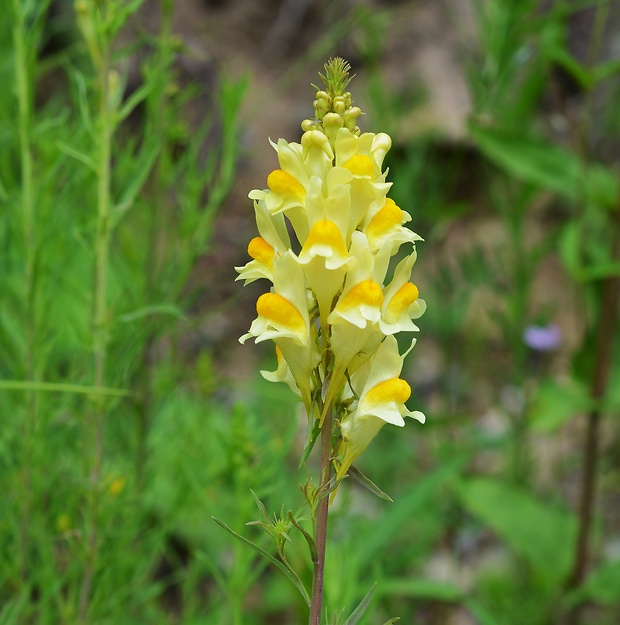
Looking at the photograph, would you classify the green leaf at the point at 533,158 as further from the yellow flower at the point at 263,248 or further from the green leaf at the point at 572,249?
the yellow flower at the point at 263,248

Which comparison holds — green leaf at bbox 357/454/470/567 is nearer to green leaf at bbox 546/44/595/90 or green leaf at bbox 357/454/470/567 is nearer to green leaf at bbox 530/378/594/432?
green leaf at bbox 530/378/594/432

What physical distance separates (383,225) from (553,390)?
105 centimetres

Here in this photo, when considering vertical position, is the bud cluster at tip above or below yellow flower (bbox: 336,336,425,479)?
above

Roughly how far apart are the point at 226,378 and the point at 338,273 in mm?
1205

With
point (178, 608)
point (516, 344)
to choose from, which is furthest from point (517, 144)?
point (178, 608)

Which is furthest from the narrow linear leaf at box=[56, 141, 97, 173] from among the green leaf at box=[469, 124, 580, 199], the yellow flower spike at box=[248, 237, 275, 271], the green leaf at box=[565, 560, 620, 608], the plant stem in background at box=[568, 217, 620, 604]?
the green leaf at box=[565, 560, 620, 608]

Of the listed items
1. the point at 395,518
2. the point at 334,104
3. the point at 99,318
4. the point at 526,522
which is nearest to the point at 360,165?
the point at 334,104

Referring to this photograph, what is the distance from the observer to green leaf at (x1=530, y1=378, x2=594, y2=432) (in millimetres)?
1458

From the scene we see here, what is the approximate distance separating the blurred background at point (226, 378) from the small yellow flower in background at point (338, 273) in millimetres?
281

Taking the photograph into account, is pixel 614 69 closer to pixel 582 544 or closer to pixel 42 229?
pixel 582 544

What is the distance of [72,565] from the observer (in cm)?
100

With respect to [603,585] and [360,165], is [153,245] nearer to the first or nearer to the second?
[360,165]

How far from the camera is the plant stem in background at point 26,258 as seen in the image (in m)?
0.97

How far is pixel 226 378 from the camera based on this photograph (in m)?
1.77
